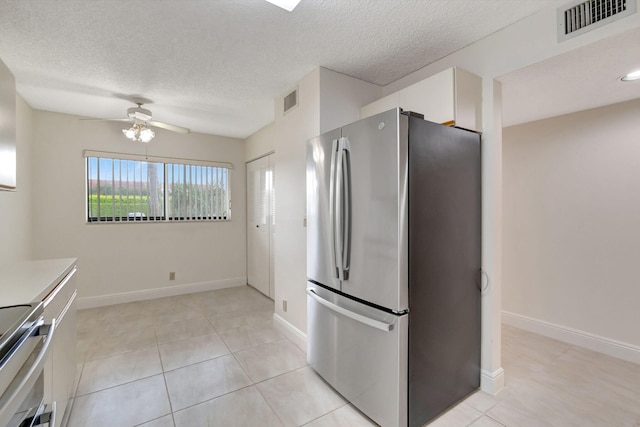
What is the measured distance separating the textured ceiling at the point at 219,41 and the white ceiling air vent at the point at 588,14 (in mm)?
123

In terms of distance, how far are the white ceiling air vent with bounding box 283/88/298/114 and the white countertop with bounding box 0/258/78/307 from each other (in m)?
2.23

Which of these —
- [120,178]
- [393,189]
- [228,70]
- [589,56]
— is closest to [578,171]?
[589,56]

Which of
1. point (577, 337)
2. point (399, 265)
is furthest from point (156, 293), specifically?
point (577, 337)

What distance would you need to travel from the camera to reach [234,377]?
2.26 metres

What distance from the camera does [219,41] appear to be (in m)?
→ 2.08

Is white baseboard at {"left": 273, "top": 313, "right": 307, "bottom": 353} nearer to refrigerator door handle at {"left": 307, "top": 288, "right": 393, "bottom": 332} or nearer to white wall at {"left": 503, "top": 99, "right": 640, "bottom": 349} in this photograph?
refrigerator door handle at {"left": 307, "top": 288, "right": 393, "bottom": 332}

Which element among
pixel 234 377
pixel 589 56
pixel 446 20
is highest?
pixel 446 20

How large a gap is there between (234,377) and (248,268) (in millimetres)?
2798

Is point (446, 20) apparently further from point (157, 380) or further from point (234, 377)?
point (157, 380)

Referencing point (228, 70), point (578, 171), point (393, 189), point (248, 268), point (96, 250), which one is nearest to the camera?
point (393, 189)

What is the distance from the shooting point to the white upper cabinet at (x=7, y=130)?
164 centimetres

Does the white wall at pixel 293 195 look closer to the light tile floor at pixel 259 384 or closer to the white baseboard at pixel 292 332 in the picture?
the white baseboard at pixel 292 332

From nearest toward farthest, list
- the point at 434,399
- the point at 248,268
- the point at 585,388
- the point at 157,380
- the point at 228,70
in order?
the point at 434,399 → the point at 585,388 → the point at 157,380 → the point at 228,70 → the point at 248,268

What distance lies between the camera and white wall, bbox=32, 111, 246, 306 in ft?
11.7
